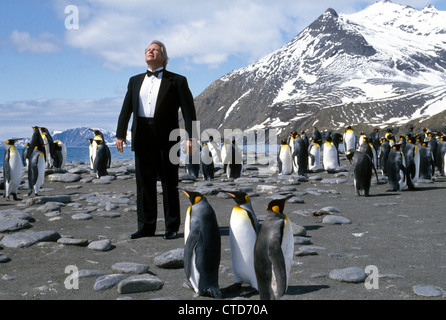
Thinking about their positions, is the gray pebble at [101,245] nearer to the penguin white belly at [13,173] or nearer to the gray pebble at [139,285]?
the gray pebble at [139,285]

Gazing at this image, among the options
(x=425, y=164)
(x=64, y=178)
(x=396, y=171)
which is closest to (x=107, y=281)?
(x=396, y=171)

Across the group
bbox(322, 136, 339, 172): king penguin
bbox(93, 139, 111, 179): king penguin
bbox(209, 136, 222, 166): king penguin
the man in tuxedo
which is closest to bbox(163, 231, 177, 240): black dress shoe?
the man in tuxedo

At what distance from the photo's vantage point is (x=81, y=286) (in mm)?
4168

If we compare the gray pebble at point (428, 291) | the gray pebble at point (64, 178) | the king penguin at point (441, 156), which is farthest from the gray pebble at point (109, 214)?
the king penguin at point (441, 156)

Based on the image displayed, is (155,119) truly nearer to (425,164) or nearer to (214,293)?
(214,293)

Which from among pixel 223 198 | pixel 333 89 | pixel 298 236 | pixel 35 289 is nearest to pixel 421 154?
pixel 223 198

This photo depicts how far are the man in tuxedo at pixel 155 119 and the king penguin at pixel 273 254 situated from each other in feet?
6.53

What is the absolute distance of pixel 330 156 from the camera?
1720cm

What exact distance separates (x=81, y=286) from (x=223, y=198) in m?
6.37

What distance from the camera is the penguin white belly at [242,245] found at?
4023 millimetres

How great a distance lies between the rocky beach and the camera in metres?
3.94

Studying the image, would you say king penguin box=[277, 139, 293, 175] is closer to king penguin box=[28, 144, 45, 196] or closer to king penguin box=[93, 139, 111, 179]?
king penguin box=[93, 139, 111, 179]

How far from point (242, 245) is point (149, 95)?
2391 millimetres

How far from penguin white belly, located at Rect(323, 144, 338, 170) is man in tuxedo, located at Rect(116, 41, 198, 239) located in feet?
40.5
